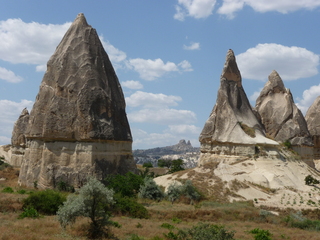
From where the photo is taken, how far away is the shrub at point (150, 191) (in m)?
25.3

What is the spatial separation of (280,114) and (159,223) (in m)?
32.1

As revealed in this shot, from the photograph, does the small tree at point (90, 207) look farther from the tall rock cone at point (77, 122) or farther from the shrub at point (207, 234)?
the tall rock cone at point (77, 122)

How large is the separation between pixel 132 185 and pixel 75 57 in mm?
10844

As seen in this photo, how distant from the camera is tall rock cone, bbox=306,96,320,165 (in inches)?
2060

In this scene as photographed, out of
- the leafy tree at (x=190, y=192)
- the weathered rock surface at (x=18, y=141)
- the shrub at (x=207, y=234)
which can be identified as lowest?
the shrub at (x=207, y=234)

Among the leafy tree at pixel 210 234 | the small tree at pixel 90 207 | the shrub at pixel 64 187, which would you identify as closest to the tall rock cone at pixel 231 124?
the shrub at pixel 64 187

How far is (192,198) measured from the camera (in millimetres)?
25641

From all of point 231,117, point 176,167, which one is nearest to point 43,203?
point 231,117

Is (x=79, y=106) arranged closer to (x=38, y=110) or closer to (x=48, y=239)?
(x=38, y=110)

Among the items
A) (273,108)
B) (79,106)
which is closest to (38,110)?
(79,106)

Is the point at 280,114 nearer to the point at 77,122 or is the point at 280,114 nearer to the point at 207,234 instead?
the point at 77,122

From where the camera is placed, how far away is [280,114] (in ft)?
148

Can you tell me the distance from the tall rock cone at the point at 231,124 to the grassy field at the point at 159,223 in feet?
34.1

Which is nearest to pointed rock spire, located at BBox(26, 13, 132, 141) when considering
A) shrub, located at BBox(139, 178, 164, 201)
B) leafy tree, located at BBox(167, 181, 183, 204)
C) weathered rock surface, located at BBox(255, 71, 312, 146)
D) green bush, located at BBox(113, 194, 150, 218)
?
shrub, located at BBox(139, 178, 164, 201)
